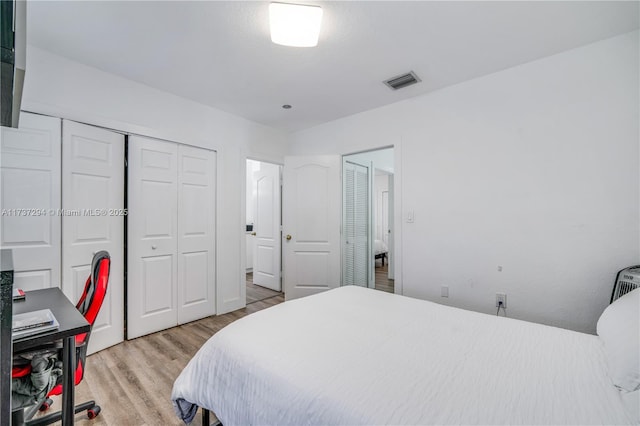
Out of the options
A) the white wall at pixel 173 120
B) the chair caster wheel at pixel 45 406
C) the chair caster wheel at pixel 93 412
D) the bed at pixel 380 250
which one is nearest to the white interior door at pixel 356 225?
the white wall at pixel 173 120

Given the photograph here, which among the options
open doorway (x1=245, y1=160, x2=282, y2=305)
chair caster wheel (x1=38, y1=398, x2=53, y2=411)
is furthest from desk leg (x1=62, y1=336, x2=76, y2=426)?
open doorway (x1=245, y1=160, x2=282, y2=305)

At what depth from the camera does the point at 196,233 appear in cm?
328

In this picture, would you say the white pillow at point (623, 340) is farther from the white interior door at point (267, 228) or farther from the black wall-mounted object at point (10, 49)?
the white interior door at point (267, 228)

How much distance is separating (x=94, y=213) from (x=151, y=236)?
527 millimetres

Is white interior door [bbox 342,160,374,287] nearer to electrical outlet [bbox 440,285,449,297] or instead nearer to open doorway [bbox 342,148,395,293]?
open doorway [bbox 342,148,395,293]

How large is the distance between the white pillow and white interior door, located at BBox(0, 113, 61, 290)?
3.45 m

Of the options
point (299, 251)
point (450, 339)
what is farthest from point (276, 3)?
point (299, 251)

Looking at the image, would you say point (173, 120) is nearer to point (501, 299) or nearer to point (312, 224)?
point (312, 224)

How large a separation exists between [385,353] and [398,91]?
2.58 meters

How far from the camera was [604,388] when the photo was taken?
1008 millimetres

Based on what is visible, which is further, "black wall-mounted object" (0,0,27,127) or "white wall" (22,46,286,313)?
"white wall" (22,46,286,313)

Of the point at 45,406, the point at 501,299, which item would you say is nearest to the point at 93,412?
the point at 45,406

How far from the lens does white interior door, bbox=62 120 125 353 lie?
2379 mm

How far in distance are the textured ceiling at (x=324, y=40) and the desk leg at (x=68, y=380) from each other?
194cm
